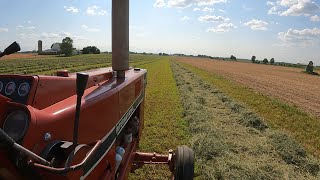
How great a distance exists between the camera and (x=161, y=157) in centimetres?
454

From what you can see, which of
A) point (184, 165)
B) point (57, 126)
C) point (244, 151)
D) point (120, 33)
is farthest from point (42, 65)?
point (57, 126)

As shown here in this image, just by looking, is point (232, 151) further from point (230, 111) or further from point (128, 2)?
point (230, 111)

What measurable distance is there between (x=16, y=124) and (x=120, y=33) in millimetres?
2380

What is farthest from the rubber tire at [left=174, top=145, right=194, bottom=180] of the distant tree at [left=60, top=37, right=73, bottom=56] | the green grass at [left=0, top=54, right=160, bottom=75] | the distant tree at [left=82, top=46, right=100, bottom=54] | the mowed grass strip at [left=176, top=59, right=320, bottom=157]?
the distant tree at [left=82, top=46, right=100, bottom=54]

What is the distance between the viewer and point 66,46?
7256 centimetres

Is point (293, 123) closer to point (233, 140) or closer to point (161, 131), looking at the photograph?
point (233, 140)

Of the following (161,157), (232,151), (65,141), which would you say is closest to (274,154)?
(232,151)

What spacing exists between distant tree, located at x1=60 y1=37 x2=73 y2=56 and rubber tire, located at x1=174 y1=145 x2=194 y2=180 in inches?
2809

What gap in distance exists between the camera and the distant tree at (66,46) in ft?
238

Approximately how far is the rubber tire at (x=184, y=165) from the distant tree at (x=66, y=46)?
234ft

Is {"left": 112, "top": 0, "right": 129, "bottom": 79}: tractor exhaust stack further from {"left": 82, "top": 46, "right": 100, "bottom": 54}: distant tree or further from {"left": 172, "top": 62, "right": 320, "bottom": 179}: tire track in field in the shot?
{"left": 82, "top": 46, "right": 100, "bottom": 54}: distant tree

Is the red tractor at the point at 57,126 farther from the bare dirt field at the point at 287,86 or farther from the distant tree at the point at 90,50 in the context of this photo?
the distant tree at the point at 90,50

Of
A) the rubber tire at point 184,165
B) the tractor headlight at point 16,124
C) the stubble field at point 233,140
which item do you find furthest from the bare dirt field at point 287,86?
the tractor headlight at point 16,124

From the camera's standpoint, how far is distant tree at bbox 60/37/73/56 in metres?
72.5
